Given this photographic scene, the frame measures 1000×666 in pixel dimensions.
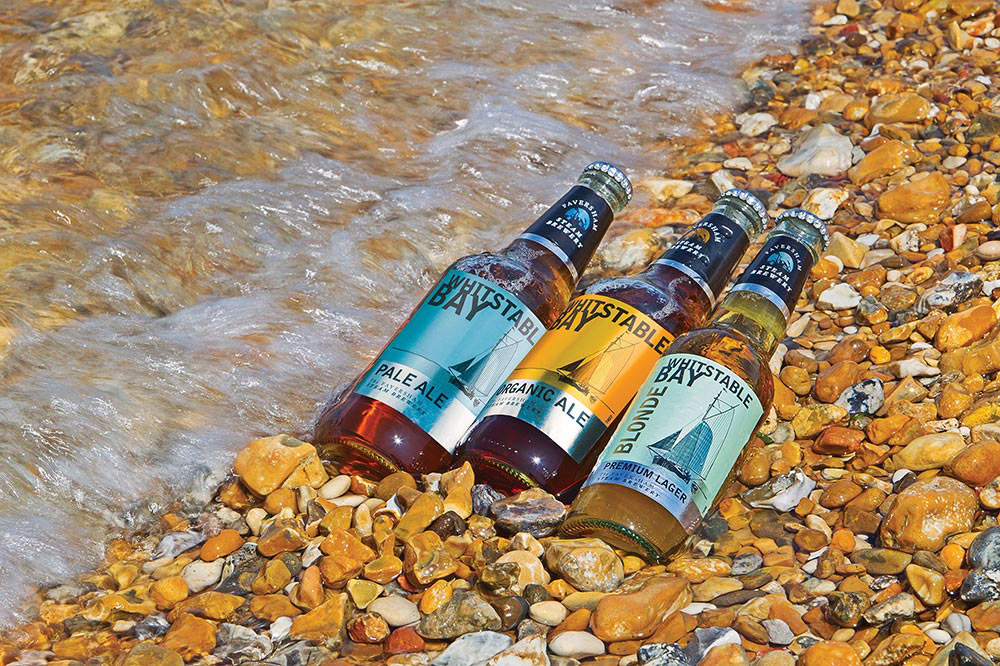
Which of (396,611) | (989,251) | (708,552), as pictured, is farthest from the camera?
(989,251)

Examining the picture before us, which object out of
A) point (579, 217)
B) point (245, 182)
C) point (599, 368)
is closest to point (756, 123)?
point (579, 217)

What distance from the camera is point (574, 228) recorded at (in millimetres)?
2834

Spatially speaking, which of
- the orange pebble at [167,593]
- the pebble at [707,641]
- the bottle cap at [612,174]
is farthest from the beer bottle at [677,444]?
the orange pebble at [167,593]

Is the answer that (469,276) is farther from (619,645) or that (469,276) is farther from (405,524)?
(619,645)

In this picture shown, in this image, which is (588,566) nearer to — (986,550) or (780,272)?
(986,550)

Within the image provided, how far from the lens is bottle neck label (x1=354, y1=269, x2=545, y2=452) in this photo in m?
2.56

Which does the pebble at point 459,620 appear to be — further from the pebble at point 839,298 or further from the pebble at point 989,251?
the pebble at point 989,251

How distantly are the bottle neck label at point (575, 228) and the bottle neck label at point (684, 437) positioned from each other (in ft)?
1.61

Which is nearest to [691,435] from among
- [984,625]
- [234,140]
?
[984,625]

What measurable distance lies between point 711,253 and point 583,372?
0.50m

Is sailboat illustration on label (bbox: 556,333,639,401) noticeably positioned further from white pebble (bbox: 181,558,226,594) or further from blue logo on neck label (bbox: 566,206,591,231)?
white pebble (bbox: 181,558,226,594)

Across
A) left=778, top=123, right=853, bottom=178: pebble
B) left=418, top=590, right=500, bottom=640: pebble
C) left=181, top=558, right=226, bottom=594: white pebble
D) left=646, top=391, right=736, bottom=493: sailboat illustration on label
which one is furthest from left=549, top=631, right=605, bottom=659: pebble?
left=778, top=123, right=853, bottom=178: pebble

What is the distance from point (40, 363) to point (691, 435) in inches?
74.8

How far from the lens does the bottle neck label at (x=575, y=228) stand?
2.81m
